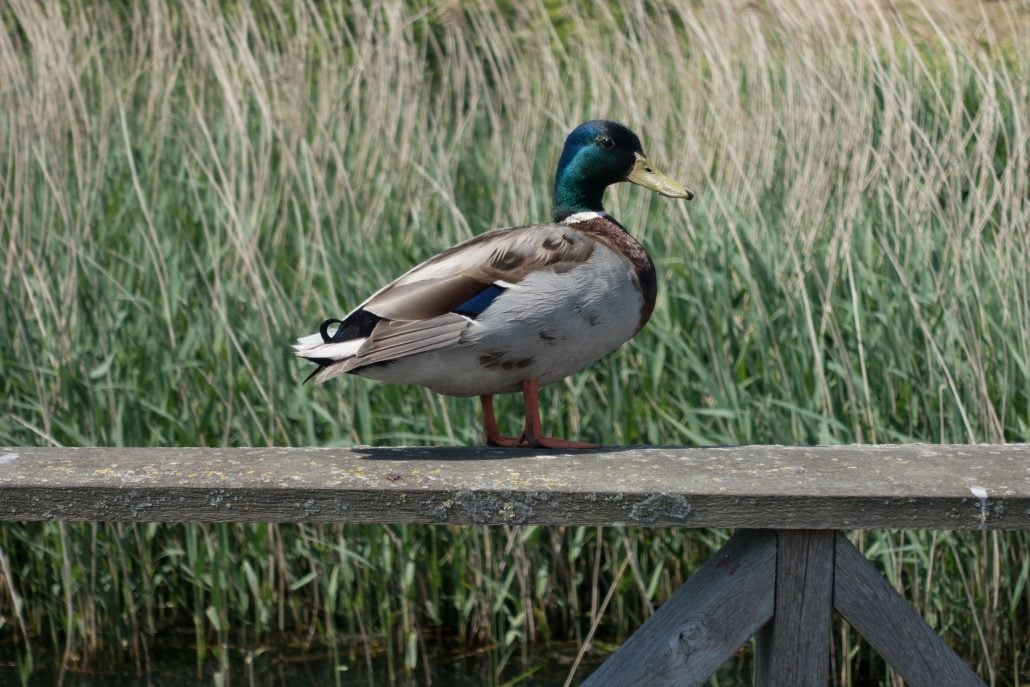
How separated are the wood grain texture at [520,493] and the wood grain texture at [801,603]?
0.24 ft

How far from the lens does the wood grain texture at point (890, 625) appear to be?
2.04m

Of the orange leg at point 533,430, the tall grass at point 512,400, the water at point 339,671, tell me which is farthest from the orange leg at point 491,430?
the water at point 339,671

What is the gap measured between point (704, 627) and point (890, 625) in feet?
0.97

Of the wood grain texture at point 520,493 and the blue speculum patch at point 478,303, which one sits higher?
the blue speculum patch at point 478,303

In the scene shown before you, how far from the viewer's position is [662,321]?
3.72m

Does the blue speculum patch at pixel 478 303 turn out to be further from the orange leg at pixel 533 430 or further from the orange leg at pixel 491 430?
the orange leg at pixel 491 430

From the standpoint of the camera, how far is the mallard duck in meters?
2.27

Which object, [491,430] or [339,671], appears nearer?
[491,430]

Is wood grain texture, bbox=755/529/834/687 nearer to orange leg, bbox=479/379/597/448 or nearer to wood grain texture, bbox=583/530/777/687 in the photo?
wood grain texture, bbox=583/530/777/687

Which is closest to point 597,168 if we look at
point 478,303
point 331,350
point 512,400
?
point 478,303

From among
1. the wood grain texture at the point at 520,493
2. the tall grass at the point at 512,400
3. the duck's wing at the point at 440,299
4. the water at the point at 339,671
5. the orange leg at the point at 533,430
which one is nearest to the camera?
the wood grain texture at the point at 520,493

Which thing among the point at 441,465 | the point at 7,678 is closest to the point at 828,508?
the point at 441,465

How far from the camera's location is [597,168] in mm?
2625

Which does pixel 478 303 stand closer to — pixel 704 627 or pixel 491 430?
pixel 491 430
